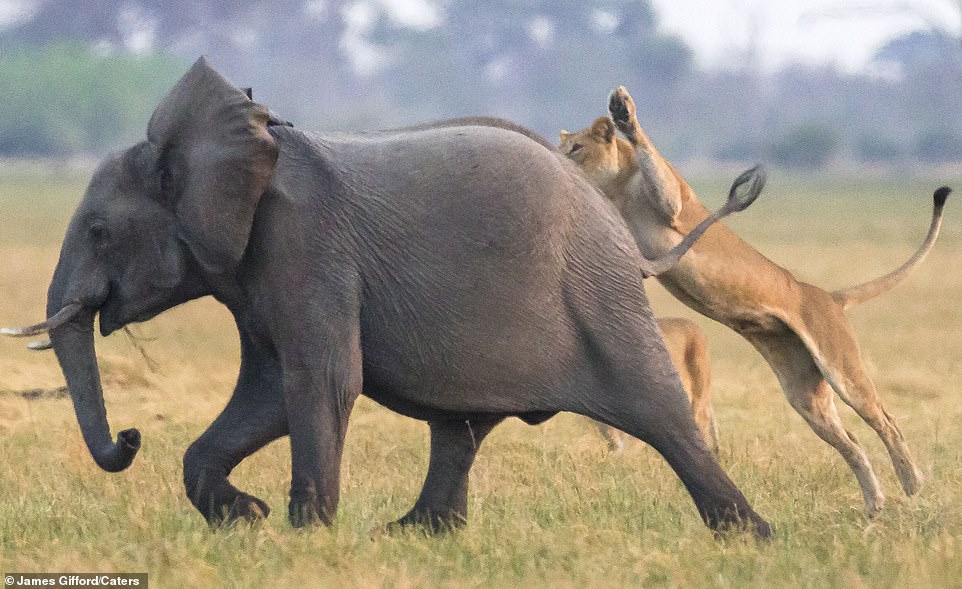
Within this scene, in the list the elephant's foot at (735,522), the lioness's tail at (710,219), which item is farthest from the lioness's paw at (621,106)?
the elephant's foot at (735,522)

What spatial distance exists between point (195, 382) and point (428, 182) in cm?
631

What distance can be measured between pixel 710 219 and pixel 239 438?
202 cm

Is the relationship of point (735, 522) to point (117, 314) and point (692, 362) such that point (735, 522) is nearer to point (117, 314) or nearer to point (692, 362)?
point (117, 314)

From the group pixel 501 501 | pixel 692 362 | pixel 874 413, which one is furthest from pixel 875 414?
pixel 501 501

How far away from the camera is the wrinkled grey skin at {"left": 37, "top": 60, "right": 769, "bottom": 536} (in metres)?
6.59

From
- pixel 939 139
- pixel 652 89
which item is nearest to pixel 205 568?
pixel 939 139

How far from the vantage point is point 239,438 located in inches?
275

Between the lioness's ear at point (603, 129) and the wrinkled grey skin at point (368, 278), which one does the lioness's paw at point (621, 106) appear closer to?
the lioness's ear at point (603, 129)

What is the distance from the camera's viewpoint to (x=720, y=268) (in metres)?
8.99

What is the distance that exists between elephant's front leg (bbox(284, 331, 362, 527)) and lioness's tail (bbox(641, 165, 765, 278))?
129 centimetres

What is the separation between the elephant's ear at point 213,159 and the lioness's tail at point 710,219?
1.57 metres

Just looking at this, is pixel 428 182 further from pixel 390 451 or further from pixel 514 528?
pixel 390 451

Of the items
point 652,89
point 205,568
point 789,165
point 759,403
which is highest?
point 652,89

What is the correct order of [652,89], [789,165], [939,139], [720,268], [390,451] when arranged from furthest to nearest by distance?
[652,89], [939,139], [789,165], [390,451], [720,268]
